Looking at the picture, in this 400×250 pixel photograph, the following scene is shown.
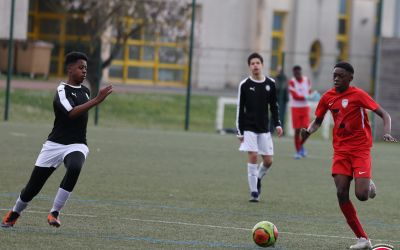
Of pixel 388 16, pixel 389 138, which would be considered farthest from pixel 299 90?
pixel 388 16

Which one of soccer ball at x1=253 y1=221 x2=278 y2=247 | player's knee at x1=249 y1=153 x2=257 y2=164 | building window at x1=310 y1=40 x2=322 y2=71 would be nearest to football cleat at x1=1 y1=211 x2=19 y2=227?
soccer ball at x1=253 y1=221 x2=278 y2=247

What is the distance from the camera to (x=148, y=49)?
40406mm

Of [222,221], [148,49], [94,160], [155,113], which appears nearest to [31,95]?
[155,113]

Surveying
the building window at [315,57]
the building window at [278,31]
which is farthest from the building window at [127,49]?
the building window at [278,31]

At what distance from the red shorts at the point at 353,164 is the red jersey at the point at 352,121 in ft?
0.20

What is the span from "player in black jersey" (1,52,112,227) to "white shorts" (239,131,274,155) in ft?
14.4

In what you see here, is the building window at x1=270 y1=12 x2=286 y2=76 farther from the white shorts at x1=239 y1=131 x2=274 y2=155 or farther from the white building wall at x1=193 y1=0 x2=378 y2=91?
the white shorts at x1=239 y1=131 x2=274 y2=155

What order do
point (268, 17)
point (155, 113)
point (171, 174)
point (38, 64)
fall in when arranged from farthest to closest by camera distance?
point (268, 17)
point (38, 64)
point (155, 113)
point (171, 174)

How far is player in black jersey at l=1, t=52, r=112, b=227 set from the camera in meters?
10.5

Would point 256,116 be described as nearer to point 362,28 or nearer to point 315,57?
point 315,57

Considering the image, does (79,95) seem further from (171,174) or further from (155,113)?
(155,113)

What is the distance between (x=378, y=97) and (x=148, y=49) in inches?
476

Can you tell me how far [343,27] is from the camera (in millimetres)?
50156

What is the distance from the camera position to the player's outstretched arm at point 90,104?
1004cm
